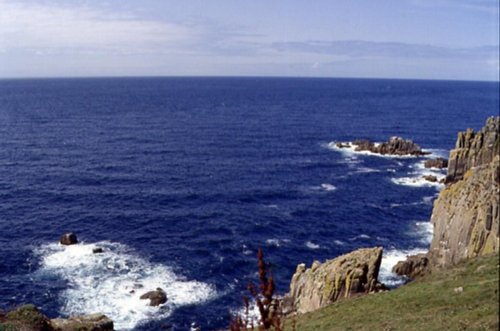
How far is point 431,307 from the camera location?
114ft

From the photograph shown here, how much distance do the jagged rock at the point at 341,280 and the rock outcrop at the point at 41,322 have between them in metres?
19.6

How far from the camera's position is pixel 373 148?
146m

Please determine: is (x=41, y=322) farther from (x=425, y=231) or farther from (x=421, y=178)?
(x=421, y=178)

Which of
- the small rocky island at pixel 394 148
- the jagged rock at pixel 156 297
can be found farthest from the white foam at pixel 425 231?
the small rocky island at pixel 394 148

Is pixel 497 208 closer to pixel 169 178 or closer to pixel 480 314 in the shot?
pixel 480 314

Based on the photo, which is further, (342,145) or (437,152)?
(342,145)

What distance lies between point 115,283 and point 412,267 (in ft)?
130

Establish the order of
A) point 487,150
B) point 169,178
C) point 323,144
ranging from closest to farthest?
point 487,150 → point 169,178 → point 323,144

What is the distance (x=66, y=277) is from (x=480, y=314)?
5154 cm

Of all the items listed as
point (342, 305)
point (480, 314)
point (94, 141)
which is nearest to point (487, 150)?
point (342, 305)

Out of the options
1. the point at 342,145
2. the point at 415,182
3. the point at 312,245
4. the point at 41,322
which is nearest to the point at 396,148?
the point at 342,145

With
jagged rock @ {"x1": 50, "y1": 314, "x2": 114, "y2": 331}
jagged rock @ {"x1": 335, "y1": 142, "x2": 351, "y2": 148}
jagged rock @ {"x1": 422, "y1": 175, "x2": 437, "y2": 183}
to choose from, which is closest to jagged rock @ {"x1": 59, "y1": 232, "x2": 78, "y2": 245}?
jagged rock @ {"x1": 50, "y1": 314, "x2": 114, "y2": 331}

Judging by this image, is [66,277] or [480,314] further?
[66,277]

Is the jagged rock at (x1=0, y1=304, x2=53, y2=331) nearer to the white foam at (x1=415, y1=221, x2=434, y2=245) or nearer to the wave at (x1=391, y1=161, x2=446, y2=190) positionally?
the white foam at (x1=415, y1=221, x2=434, y2=245)
